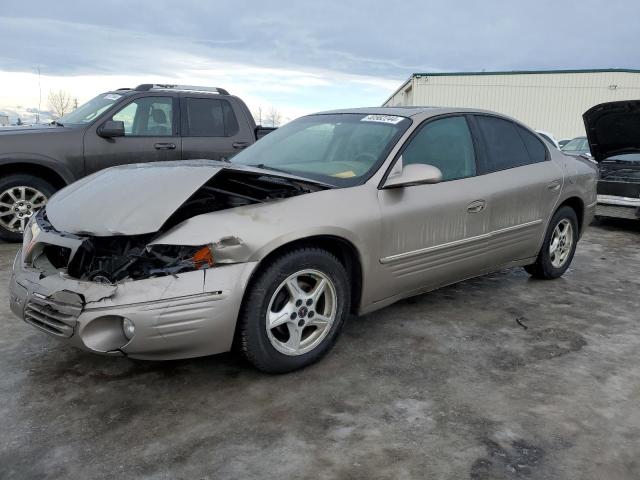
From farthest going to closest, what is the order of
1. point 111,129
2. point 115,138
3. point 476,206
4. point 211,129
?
point 211,129 → point 115,138 → point 111,129 → point 476,206

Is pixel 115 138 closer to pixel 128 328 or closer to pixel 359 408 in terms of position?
pixel 128 328

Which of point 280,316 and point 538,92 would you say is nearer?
point 280,316

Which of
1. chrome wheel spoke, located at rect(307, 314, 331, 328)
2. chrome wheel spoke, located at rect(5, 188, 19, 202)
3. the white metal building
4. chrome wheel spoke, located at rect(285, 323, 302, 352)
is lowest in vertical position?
chrome wheel spoke, located at rect(285, 323, 302, 352)

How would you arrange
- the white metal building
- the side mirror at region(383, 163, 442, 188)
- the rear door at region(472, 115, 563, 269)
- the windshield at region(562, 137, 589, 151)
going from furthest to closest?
the white metal building
the windshield at region(562, 137, 589, 151)
the rear door at region(472, 115, 563, 269)
the side mirror at region(383, 163, 442, 188)

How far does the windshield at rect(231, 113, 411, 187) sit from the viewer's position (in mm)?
3488

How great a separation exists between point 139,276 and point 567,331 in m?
2.83

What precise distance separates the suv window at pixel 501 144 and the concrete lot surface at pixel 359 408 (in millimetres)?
1184

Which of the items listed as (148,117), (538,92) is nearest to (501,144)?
(148,117)

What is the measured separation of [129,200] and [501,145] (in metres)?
2.87

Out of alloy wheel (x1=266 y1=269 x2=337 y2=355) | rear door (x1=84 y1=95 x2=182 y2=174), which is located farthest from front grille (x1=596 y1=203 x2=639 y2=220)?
alloy wheel (x1=266 y1=269 x2=337 y2=355)

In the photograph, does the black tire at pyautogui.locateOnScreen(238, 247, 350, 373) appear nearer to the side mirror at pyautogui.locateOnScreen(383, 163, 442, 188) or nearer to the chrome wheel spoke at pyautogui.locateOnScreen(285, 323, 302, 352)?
the chrome wheel spoke at pyautogui.locateOnScreen(285, 323, 302, 352)

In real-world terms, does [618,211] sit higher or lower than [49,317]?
higher

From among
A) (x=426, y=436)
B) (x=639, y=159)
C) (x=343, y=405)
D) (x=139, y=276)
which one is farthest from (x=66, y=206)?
(x=639, y=159)

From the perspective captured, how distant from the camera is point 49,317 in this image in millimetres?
2672
